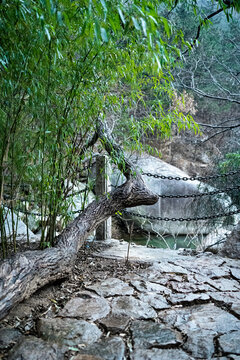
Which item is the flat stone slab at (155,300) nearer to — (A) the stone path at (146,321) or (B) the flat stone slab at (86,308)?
(A) the stone path at (146,321)

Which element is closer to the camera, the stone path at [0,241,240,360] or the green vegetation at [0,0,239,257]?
the stone path at [0,241,240,360]

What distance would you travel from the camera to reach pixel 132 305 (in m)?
2.27

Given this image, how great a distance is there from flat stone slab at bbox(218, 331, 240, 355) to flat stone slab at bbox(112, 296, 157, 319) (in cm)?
51

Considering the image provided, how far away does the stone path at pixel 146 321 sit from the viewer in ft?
5.42

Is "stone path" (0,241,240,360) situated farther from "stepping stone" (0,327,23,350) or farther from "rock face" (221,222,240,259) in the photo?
"rock face" (221,222,240,259)

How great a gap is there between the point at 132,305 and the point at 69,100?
1.76 meters

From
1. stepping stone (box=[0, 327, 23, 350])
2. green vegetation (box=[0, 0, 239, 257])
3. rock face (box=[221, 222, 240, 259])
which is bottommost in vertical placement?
stepping stone (box=[0, 327, 23, 350])

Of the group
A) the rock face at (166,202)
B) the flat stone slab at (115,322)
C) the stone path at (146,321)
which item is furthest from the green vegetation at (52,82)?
the rock face at (166,202)

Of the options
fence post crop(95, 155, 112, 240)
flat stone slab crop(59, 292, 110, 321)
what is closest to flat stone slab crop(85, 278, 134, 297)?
flat stone slab crop(59, 292, 110, 321)

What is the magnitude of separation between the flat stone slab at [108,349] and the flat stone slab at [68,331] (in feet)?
0.20

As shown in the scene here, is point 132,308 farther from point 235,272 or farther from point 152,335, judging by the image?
point 235,272

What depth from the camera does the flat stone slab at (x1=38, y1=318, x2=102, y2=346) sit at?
175cm

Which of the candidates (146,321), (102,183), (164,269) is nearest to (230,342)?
(146,321)

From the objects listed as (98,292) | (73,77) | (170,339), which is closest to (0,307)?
(98,292)
